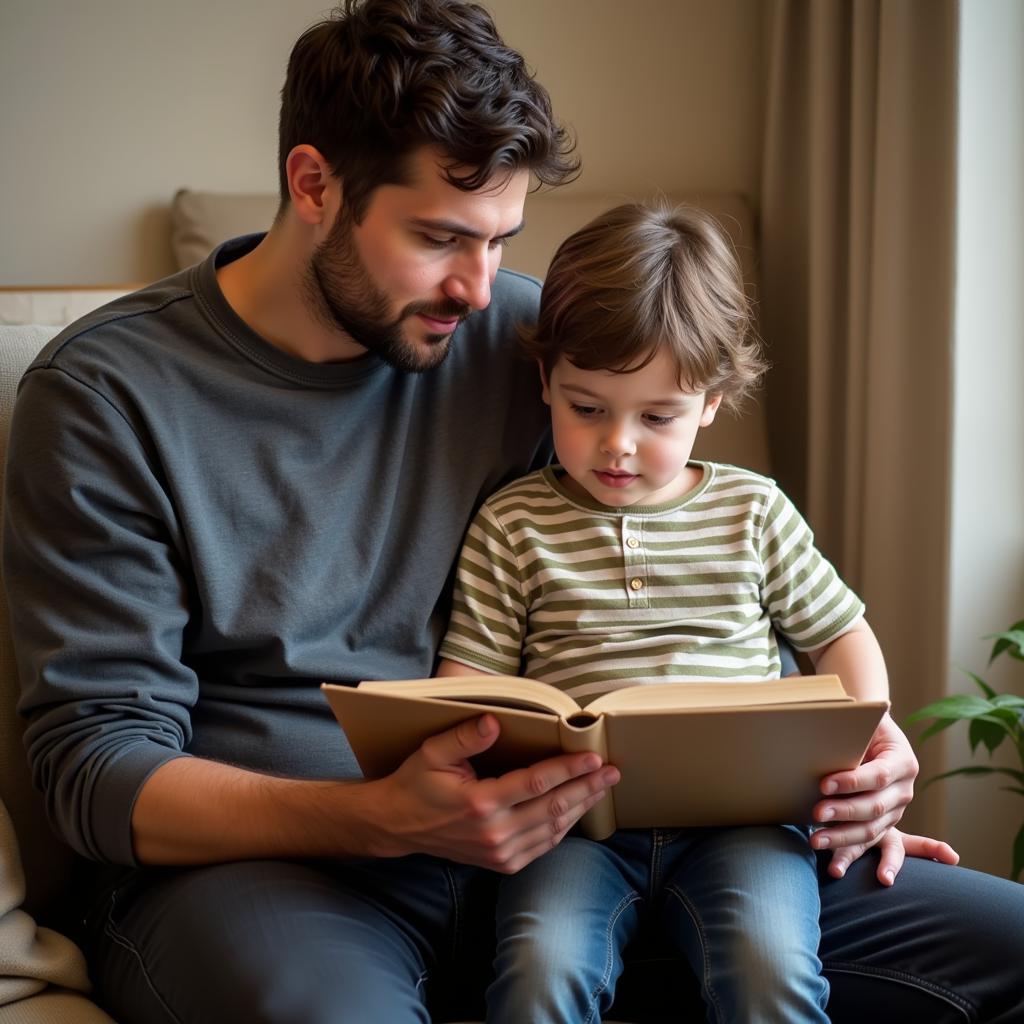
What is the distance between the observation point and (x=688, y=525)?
145 centimetres

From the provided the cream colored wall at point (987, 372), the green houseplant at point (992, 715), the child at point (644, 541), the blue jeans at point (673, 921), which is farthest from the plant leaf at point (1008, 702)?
the blue jeans at point (673, 921)

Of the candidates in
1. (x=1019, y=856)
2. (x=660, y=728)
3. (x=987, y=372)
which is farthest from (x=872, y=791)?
(x=987, y=372)

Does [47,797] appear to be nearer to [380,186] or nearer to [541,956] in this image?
[541,956]

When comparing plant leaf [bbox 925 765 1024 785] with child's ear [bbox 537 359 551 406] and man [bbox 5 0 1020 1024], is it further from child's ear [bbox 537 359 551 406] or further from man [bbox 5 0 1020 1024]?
child's ear [bbox 537 359 551 406]

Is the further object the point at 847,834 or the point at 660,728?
the point at 847,834

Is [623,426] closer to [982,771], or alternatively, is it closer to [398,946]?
[398,946]

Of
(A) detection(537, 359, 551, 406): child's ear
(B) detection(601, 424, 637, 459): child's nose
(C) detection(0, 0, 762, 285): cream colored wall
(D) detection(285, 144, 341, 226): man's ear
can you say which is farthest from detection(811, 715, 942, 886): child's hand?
(C) detection(0, 0, 762, 285): cream colored wall

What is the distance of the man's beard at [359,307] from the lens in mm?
1437

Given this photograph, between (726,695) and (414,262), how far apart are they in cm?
63

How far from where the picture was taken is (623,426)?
140 cm

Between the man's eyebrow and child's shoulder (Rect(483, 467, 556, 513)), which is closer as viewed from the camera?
the man's eyebrow

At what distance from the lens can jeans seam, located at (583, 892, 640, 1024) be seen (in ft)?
3.82

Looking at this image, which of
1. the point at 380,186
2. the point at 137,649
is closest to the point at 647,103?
the point at 380,186

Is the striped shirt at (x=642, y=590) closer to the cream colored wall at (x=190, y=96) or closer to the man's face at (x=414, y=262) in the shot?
the man's face at (x=414, y=262)
